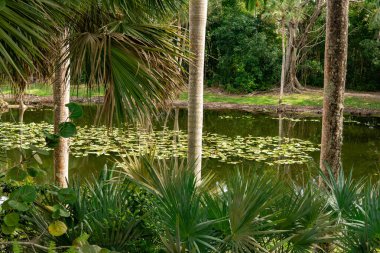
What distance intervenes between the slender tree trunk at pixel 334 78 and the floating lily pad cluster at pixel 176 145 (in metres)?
7.14

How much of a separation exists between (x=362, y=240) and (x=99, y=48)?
81.7 inches

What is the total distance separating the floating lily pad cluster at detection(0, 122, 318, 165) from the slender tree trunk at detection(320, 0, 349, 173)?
281 inches

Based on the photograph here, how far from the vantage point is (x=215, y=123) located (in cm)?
2125

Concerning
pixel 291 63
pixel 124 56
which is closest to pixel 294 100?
pixel 291 63

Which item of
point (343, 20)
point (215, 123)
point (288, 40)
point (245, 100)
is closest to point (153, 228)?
point (343, 20)

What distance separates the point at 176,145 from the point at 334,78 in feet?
30.4

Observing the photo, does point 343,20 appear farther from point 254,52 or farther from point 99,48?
point 254,52

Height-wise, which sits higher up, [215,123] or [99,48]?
[99,48]

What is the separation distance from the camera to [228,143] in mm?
15828

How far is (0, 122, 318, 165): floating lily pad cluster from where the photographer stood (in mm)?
13442

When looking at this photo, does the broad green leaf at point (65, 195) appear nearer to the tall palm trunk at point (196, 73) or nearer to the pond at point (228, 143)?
the tall palm trunk at point (196, 73)

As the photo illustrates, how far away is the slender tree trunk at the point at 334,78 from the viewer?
5359 mm

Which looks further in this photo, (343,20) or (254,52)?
(254,52)

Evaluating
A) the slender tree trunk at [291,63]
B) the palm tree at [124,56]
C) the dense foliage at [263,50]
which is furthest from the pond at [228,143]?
the dense foliage at [263,50]
